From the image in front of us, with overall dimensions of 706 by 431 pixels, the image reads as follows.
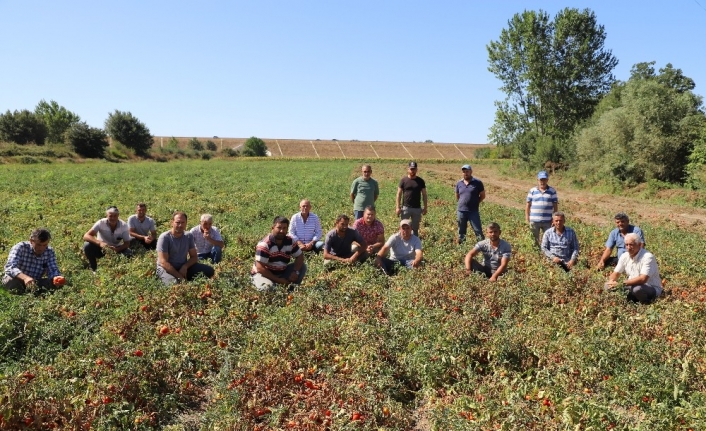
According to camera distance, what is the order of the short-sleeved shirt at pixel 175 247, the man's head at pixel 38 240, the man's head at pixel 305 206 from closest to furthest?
the man's head at pixel 38 240
the short-sleeved shirt at pixel 175 247
the man's head at pixel 305 206

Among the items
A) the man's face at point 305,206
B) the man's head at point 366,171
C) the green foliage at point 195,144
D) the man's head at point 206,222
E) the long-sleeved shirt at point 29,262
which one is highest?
the green foliage at point 195,144

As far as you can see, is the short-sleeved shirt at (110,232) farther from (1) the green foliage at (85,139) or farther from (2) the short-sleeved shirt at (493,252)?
(1) the green foliage at (85,139)

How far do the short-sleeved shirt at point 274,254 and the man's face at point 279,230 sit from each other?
7 centimetres

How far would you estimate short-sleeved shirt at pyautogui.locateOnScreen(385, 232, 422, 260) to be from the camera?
9.72m

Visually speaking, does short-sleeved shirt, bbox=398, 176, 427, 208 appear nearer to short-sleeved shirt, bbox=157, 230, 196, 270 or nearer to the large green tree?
short-sleeved shirt, bbox=157, 230, 196, 270

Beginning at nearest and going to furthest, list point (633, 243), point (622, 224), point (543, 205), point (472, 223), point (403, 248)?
point (633, 243), point (622, 224), point (403, 248), point (543, 205), point (472, 223)

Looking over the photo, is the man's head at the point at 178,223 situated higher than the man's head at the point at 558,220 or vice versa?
the man's head at the point at 558,220

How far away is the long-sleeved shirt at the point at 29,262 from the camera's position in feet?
25.9

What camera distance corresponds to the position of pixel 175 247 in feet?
28.5

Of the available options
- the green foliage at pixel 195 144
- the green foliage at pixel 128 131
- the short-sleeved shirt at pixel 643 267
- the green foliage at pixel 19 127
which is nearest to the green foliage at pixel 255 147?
the green foliage at pixel 195 144

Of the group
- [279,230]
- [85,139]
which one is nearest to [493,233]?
[279,230]

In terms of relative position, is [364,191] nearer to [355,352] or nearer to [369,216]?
[369,216]

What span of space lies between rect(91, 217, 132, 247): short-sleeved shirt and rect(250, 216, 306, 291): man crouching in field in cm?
332

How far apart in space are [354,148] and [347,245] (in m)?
90.8
